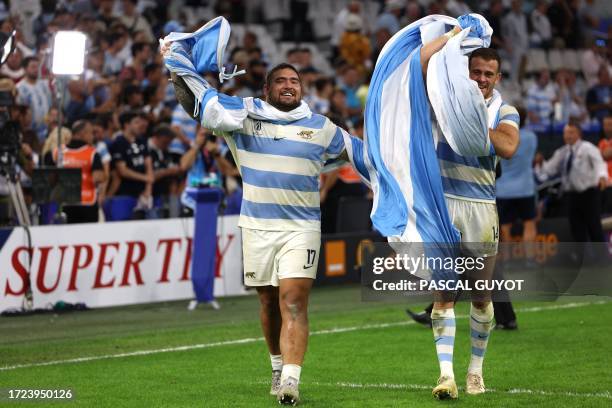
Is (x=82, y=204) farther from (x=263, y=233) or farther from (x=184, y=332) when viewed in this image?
(x=263, y=233)

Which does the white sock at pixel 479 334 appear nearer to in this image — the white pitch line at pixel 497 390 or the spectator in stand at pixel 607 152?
the white pitch line at pixel 497 390

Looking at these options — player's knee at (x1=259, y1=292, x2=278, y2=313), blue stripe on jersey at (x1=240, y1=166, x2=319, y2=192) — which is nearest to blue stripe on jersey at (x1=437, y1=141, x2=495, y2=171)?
blue stripe on jersey at (x1=240, y1=166, x2=319, y2=192)

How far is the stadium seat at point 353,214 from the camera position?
1759 cm

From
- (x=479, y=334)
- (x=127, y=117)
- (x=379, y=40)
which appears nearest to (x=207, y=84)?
→ (x=479, y=334)

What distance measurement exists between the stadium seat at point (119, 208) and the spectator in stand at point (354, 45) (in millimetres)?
8421

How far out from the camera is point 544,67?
88.3ft

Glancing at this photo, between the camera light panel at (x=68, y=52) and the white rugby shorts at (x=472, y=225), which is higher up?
the camera light panel at (x=68, y=52)

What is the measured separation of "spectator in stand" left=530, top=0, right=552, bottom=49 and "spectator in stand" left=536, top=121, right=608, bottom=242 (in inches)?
422

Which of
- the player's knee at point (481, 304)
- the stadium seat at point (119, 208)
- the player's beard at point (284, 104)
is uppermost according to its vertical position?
the player's beard at point (284, 104)

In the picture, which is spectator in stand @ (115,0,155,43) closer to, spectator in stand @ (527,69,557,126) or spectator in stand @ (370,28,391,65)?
spectator in stand @ (370,28,391,65)

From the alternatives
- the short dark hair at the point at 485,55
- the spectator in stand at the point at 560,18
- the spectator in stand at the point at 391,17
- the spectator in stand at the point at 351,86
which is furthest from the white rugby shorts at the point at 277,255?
the spectator in stand at the point at 560,18

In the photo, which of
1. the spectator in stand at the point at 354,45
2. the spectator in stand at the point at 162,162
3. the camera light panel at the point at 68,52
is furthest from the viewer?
the spectator in stand at the point at 354,45

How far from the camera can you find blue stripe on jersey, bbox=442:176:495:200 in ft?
29.1

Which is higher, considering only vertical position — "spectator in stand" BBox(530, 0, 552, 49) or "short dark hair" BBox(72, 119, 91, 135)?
"spectator in stand" BBox(530, 0, 552, 49)
